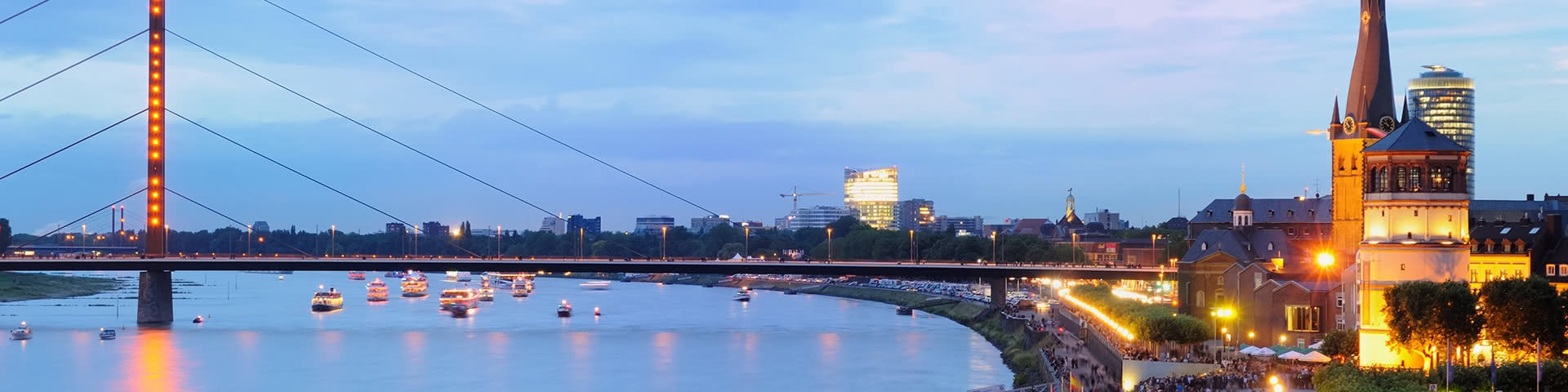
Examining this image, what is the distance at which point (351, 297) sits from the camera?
152500mm

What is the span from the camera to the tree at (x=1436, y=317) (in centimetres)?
4584

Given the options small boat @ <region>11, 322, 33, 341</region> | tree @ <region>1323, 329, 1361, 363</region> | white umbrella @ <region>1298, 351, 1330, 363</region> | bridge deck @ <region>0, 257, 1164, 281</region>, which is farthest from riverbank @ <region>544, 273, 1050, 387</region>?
small boat @ <region>11, 322, 33, 341</region>

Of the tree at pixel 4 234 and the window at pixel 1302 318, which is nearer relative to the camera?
the window at pixel 1302 318

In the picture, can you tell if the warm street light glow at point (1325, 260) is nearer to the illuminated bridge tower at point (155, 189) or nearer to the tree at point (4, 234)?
the illuminated bridge tower at point (155, 189)

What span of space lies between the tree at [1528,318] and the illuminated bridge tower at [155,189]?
71.8 m

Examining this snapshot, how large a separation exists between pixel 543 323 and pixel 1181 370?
56.8 meters

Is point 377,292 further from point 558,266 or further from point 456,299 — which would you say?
point 558,266

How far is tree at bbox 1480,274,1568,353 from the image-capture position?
45.8 meters

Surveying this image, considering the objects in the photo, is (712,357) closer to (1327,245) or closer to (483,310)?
(1327,245)

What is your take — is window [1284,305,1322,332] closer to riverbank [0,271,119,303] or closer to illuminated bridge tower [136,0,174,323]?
illuminated bridge tower [136,0,174,323]

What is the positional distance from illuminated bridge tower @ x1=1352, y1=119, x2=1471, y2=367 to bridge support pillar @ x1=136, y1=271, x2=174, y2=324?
68678mm

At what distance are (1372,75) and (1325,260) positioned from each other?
10228mm

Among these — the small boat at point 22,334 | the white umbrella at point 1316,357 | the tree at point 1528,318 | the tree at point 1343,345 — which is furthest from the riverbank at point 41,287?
the tree at point 1528,318

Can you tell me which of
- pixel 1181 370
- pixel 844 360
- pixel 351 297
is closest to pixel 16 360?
pixel 844 360
